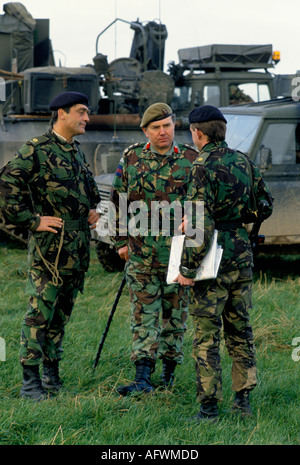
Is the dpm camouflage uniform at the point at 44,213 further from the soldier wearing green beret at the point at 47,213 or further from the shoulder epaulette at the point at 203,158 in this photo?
the shoulder epaulette at the point at 203,158

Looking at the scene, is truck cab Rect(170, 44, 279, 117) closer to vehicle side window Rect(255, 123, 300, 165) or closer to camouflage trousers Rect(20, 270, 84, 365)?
vehicle side window Rect(255, 123, 300, 165)

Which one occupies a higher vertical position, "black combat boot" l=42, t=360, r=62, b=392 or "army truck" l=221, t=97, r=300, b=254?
"army truck" l=221, t=97, r=300, b=254

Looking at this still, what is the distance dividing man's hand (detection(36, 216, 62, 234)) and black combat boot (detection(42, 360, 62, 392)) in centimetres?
87

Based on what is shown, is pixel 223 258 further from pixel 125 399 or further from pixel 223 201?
pixel 125 399

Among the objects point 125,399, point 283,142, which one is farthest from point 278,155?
point 125,399

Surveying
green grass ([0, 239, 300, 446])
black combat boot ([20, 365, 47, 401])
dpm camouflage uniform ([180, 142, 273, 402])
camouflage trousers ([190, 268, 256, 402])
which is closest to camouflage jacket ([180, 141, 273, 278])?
dpm camouflage uniform ([180, 142, 273, 402])

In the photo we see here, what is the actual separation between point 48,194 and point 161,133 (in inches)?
31.4

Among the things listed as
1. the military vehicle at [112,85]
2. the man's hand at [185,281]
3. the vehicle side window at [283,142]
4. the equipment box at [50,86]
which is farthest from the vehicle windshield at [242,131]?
the man's hand at [185,281]

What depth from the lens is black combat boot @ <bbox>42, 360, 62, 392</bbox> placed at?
451cm

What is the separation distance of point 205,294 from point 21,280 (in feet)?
13.5

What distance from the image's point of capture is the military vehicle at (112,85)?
A: 8966 mm

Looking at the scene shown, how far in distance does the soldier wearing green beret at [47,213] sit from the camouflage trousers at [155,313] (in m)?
0.40

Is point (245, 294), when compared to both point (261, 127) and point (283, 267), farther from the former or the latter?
point (283, 267)
